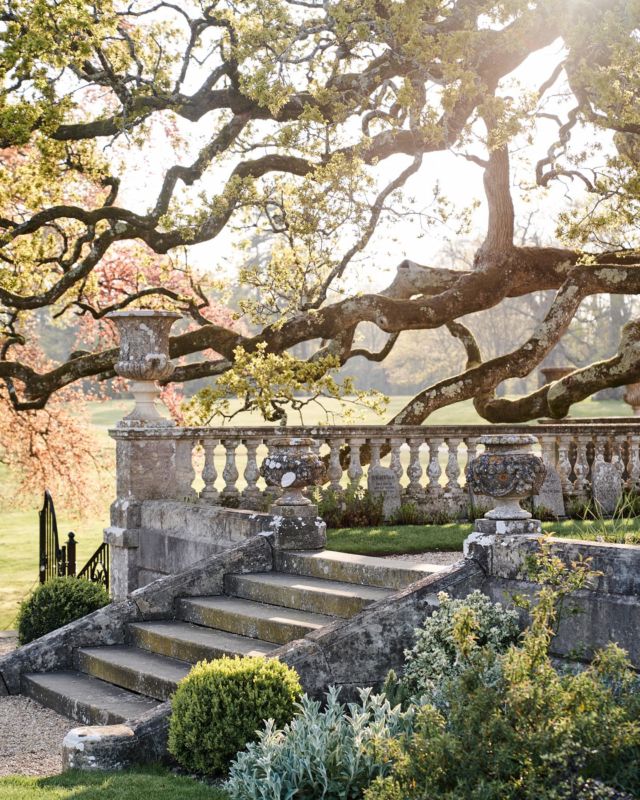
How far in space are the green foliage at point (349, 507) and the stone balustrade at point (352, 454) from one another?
0.41 ft

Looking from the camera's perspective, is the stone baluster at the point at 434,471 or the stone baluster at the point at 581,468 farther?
the stone baluster at the point at 581,468

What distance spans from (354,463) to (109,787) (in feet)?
20.3

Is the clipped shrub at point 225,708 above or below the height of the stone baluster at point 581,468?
below

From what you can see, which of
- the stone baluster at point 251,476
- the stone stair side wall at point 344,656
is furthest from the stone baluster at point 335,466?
the stone stair side wall at point 344,656

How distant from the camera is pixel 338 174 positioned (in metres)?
13.8

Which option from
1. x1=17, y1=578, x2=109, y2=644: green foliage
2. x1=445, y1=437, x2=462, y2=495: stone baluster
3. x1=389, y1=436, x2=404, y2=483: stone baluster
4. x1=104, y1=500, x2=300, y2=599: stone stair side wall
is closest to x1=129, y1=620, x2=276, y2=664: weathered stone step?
→ x1=104, y1=500, x2=300, y2=599: stone stair side wall

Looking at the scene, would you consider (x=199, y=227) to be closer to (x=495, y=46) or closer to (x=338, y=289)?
(x=338, y=289)

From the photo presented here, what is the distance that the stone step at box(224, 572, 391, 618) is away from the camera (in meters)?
8.19

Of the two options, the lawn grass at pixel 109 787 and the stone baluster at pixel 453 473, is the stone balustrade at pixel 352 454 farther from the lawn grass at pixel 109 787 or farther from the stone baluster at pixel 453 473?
the lawn grass at pixel 109 787

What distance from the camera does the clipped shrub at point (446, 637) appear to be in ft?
22.4

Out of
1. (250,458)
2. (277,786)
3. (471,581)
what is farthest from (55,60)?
(277,786)

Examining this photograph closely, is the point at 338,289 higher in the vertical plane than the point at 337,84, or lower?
lower

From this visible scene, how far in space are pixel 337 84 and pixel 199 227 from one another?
9.33ft

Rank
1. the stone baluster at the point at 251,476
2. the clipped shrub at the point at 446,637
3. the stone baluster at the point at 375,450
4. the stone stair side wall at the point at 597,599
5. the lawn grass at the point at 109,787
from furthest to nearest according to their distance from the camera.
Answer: the stone baluster at the point at 375,450, the stone baluster at the point at 251,476, the clipped shrub at the point at 446,637, the stone stair side wall at the point at 597,599, the lawn grass at the point at 109,787
